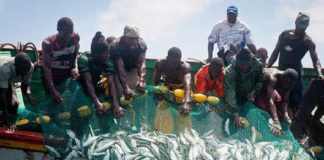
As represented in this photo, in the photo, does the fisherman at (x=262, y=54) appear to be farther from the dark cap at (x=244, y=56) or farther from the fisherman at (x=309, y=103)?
the dark cap at (x=244, y=56)

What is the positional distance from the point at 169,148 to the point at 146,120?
0.77m

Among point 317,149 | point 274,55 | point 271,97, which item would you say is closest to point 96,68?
point 271,97

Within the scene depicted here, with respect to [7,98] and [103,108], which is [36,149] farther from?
[103,108]

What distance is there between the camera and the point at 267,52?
25.7 ft

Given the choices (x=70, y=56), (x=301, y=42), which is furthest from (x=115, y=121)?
(x=301, y=42)

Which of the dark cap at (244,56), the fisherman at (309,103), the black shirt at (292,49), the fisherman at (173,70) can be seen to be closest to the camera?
Answer: the dark cap at (244,56)

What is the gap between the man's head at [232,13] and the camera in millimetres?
7590

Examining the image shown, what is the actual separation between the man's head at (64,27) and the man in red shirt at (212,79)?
2.42 metres

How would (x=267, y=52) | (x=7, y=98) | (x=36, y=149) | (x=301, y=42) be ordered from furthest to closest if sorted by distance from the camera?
1. (x=267, y=52)
2. (x=301, y=42)
3. (x=7, y=98)
4. (x=36, y=149)

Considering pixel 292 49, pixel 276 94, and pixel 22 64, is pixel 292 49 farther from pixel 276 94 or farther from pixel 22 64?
pixel 22 64

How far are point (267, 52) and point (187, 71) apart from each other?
2.59m

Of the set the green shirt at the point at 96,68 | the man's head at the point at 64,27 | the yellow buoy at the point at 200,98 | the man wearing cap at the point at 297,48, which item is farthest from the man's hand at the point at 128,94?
the man wearing cap at the point at 297,48

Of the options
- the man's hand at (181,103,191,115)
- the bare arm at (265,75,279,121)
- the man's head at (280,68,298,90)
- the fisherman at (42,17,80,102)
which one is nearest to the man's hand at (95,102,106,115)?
the fisherman at (42,17,80,102)

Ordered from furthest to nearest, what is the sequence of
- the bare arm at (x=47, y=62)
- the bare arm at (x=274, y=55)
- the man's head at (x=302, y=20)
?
the bare arm at (x=274, y=55) → the man's head at (x=302, y=20) → the bare arm at (x=47, y=62)
